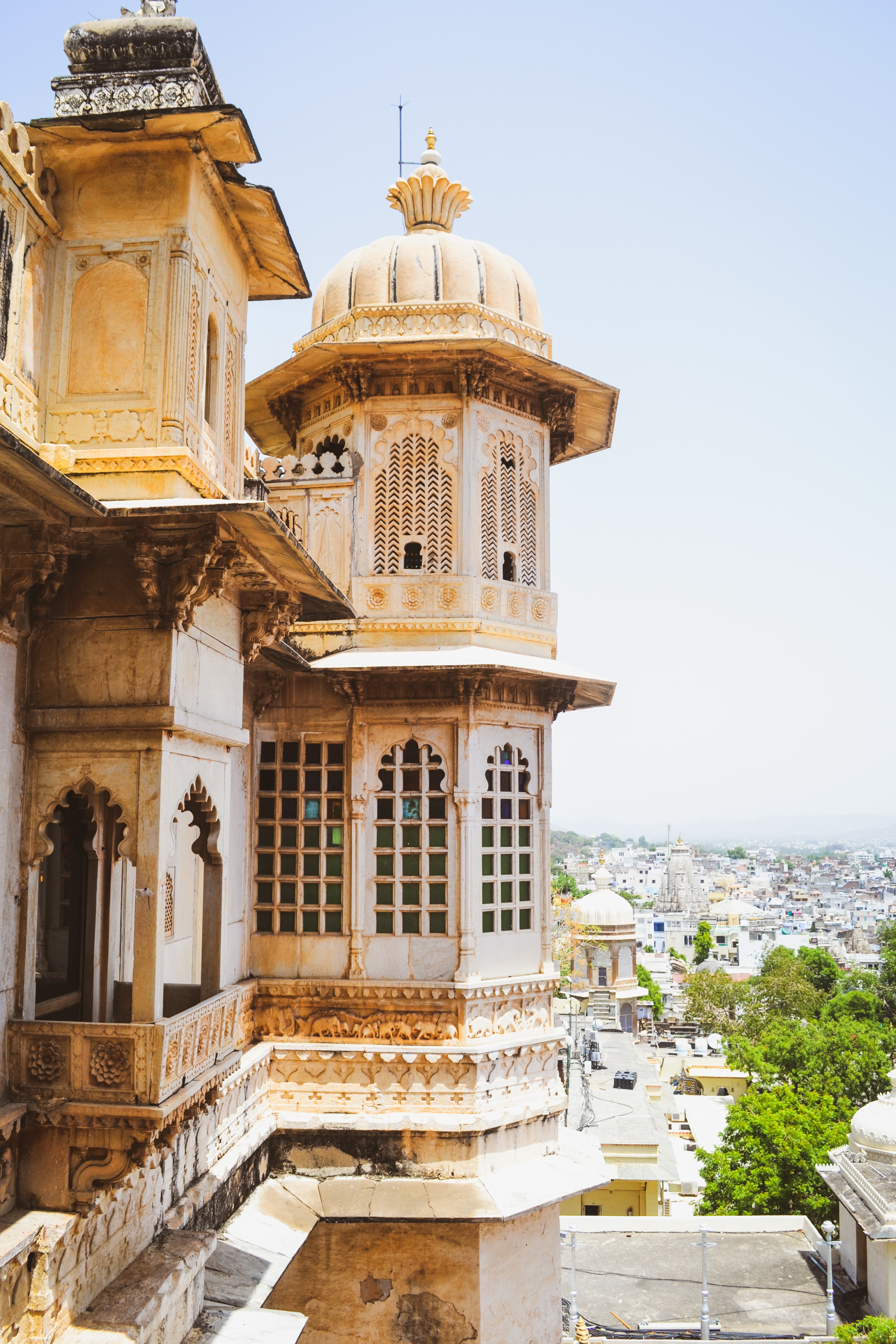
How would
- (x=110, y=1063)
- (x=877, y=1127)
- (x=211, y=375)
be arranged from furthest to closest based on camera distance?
(x=877, y=1127)
(x=211, y=375)
(x=110, y=1063)

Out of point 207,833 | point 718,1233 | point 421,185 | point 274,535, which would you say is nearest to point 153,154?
point 274,535

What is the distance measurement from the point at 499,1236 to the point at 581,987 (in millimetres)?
46473

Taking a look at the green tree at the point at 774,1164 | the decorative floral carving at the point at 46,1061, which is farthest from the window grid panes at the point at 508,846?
the green tree at the point at 774,1164

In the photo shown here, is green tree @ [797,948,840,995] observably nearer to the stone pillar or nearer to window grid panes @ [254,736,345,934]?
window grid panes @ [254,736,345,934]

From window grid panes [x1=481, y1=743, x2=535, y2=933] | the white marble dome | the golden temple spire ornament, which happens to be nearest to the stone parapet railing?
window grid panes [x1=481, y1=743, x2=535, y2=933]

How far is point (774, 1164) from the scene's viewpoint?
83.5 ft

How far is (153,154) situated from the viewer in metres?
7.30

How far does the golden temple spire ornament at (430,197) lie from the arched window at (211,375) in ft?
18.8

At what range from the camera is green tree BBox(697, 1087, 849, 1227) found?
25.2m

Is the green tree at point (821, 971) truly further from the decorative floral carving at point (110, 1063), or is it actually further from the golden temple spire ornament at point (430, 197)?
the decorative floral carving at point (110, 1063)

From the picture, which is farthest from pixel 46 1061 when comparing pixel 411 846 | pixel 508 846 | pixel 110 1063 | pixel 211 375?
pixel 508 846

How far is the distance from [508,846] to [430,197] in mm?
7672

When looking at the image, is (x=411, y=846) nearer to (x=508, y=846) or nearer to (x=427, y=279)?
(x=508, y=846)

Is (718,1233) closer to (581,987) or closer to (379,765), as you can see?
(379,765)
